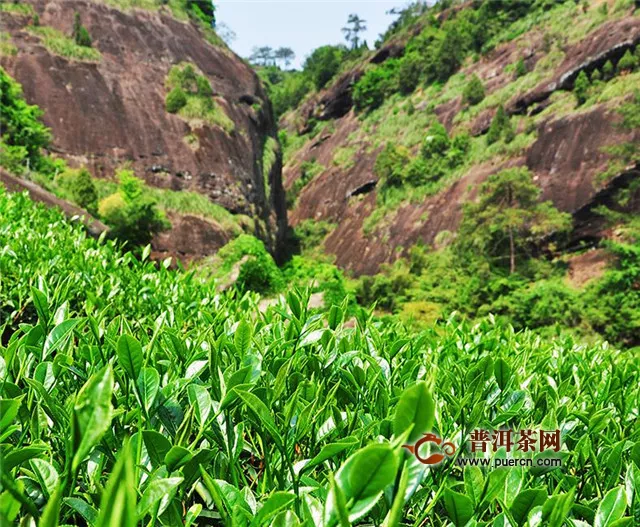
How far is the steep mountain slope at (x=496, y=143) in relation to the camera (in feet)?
58.9

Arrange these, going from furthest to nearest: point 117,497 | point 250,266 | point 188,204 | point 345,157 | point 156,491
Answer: point 345,157 < point 188,204 < point 250,266 < point 156,491 < point 117,497

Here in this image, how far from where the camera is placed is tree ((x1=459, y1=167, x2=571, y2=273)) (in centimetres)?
1658

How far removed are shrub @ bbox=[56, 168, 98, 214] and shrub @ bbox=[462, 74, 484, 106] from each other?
23.0m

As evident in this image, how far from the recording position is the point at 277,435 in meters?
0.54

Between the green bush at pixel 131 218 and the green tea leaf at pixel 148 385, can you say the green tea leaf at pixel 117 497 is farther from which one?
the green bush at pixel 131 218

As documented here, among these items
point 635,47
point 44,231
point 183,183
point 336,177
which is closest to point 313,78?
point 336,177

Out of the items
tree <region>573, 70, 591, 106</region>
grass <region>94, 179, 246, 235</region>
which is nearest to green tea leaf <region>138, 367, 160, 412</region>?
grass <region>94, 179, 246, 235</region>

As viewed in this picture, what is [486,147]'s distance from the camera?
24.0 m

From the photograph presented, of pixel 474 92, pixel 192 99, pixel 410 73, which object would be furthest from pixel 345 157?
pixel 192 99

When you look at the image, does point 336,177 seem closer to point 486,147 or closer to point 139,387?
point 486,147

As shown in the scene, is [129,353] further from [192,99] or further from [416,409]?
[192,99]

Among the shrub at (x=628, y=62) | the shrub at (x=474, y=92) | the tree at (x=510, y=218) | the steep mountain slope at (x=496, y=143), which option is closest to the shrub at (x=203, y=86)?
the tree at (x=510, y=218)

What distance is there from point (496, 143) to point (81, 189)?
63.4ft

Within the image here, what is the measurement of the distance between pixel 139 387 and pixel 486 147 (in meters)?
25.7
